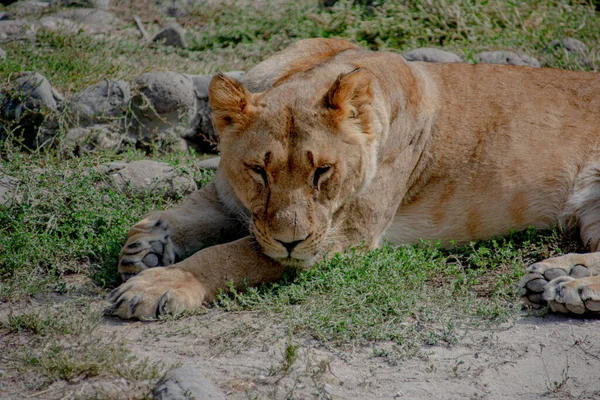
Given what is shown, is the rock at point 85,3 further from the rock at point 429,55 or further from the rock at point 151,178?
the rock at point 151,178

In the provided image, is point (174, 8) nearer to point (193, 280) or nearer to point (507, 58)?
point (507, 58)

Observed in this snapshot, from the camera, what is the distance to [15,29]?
8.34m

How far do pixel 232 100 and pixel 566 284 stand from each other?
208 centimetres

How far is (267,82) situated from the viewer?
535 cm

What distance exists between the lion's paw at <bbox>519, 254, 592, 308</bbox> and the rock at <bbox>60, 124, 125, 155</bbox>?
3545mm

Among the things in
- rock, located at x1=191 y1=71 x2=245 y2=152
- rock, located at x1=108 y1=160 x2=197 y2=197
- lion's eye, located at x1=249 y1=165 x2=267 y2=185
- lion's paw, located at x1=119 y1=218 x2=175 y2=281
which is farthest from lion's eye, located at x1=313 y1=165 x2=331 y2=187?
rock, located at x1=191 y1=71 x2=245 y2=152

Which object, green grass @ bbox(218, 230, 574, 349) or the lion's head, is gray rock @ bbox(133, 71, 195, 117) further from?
green grass @ bbox(218, 230, 574, 349)

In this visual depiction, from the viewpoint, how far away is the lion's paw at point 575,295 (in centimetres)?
440

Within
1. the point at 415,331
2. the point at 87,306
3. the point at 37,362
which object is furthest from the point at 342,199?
the point at 37,362

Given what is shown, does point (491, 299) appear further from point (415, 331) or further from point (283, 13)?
point (283, 13)

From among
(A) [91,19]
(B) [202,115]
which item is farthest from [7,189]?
(A) [91,19]

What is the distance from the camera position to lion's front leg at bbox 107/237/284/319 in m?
4.26

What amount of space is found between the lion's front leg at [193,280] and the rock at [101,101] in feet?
8.25

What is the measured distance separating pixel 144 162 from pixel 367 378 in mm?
3091
